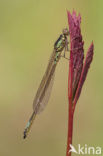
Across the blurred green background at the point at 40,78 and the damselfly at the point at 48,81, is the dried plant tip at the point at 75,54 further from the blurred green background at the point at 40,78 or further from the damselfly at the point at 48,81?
the blurred green background at the point at 40,78

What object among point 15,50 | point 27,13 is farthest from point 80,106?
point 27,13

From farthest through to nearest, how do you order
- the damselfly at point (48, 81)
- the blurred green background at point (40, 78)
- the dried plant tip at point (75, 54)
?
the blurred green background at point (40, 78)
the damselfly at point (48, 81)
the dried plant tip at point (75, 54)

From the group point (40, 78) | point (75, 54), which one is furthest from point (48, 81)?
point (40, 78)

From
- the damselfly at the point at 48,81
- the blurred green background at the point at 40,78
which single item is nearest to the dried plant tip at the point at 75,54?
the damselfly at the point at 48,81

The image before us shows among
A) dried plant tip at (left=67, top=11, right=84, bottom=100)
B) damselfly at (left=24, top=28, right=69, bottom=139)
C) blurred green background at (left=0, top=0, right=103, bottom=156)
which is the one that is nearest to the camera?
dried plant tip at (left=67, top=11, right=84, bottom=100)

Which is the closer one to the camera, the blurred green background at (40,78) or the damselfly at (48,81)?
the damselfly at (48,81)

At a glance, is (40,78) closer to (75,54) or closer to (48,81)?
(48,81)

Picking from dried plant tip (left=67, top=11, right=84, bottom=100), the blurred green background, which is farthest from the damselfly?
dried plant tip (left=67, top=11, right=84, bottom=100)

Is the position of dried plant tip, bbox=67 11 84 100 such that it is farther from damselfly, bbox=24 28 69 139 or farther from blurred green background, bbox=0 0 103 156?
blurred green background, bbox=0 0 103 156

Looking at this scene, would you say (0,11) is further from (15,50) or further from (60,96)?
(60,96)
